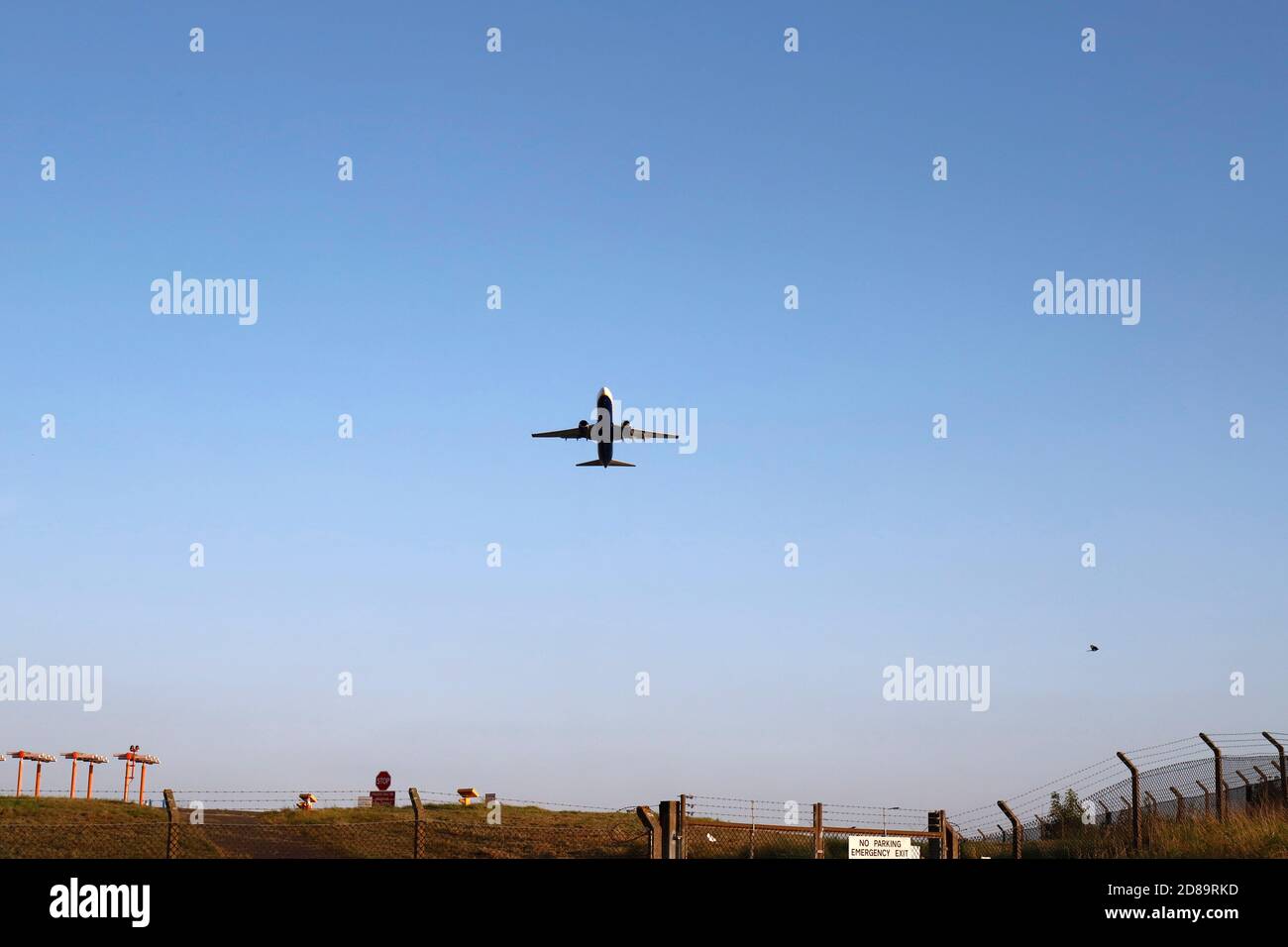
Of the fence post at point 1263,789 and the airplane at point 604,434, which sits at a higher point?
the airplane at point 604,434

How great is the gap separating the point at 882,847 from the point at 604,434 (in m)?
40.7

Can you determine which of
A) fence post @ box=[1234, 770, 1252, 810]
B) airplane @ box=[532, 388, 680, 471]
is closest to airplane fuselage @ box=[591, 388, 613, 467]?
airplane @ box=[532, 388, 680, 471]

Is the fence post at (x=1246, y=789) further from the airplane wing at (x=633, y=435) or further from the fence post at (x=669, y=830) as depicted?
the airplane wing at (x=633, y=435)

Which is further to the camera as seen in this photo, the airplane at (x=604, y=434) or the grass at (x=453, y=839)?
the airplane at (x=604, y=434)

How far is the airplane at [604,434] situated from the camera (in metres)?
63.1

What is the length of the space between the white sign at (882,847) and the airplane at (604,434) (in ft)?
133

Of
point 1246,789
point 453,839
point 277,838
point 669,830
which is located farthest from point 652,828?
point 277,838

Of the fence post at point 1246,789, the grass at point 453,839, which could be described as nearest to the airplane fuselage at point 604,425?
the grass at point 453,839

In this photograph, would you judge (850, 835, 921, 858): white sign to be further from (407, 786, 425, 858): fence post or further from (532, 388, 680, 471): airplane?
(532, 388, 680, 471): airplane

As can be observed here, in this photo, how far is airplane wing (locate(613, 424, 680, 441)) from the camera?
6419 centimetres
